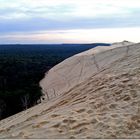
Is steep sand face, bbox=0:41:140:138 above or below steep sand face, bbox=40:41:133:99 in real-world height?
above

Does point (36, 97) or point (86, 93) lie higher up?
point (86, 93)

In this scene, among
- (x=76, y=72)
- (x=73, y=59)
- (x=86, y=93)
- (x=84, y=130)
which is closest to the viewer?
(x=84, y=130)

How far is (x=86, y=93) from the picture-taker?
23.6 feet

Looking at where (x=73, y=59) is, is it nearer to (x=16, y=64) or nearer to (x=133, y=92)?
(x=133, y=92)

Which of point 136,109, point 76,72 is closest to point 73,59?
point 76,72

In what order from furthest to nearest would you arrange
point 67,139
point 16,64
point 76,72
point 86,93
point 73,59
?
point 16,64 < point 73,59 < point 76,72 < point 86,93 < point 67,139

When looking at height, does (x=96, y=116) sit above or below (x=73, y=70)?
above

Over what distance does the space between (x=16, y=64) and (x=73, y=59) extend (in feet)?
149

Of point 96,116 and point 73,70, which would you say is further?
point 73,70

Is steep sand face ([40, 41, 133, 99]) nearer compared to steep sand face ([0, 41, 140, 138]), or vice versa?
steep sand face ([0, 41, 140, 138])

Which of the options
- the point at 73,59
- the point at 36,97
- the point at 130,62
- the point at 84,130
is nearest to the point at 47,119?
the point at 84,130

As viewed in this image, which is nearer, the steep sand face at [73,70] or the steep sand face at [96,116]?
the steep sand face at [96,116]

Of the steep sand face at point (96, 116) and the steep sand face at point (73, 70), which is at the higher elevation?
the steep sand face at point (96, 116)

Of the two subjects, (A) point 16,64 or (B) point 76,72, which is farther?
(A) point 16,64
